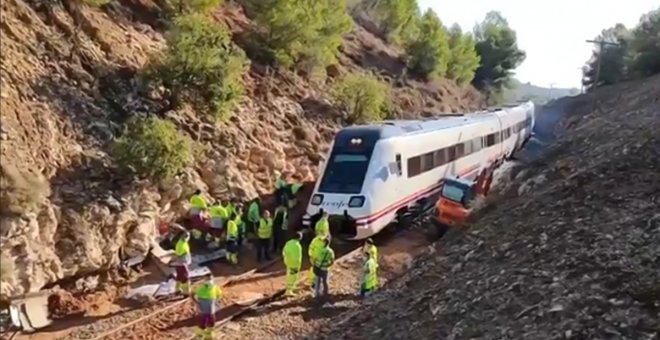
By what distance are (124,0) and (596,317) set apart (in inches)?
758

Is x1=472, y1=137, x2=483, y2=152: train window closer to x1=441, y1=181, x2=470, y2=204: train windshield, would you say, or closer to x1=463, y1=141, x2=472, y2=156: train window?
x1=463, y1=141, x2=472, y2=156: train window

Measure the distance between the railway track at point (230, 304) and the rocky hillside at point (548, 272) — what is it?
2.60m

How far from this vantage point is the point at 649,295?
916 centimetres

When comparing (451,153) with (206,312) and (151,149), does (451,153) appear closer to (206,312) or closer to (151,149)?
(151,149)

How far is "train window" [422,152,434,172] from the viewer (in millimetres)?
20514

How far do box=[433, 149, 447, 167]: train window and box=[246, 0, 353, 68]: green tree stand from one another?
8.37 meters

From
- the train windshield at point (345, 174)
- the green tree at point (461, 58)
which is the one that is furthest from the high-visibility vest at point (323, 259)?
the green tree at point (461, 58)

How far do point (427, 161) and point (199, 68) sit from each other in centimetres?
725

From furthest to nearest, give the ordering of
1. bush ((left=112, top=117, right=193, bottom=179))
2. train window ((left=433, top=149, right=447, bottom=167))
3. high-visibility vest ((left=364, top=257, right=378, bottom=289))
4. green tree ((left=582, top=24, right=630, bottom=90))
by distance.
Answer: green tree ((left=582, top=24, right=630, bottom=90)) → train window ((left=433, top=149, right=447, bottom=167)) → bush ((left=112, top=117, right=193, bottom=179)) → high-visibility vest ((left=364, top=257, right=378, bottom=289))

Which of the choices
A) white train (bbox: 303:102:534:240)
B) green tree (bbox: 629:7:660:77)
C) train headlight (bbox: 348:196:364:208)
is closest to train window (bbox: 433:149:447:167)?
white train (bbox: 303:102:534:240)

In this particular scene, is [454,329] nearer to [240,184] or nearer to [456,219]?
[456,219]

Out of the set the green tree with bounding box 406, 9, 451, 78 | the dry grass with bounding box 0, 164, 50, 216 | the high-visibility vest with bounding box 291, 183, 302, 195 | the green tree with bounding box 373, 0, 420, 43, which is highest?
the green tree with bounding box 373, 0, 420, 43

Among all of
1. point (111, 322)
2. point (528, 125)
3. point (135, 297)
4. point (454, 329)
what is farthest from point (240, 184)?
point (528, 125)

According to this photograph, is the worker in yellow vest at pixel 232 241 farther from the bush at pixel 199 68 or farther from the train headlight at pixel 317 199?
the bush at pixel 199 68
